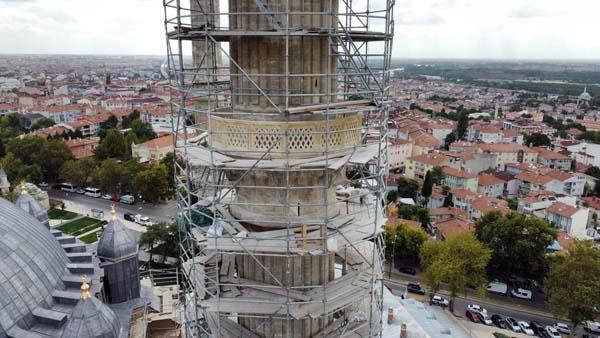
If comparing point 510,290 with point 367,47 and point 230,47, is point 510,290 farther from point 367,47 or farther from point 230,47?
point 230,47

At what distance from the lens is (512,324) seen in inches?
1201

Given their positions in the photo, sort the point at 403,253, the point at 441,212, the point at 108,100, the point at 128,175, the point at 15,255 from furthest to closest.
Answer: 1. the point at 108,100
2. the point at 128,175
3. the point at 441,212
4. the point at 403,253
5. the point at 15,255

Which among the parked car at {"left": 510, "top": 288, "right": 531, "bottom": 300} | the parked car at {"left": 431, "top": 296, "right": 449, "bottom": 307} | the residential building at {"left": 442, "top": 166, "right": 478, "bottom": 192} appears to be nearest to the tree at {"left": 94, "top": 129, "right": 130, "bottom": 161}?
the residential building at {"left": 442, "top": 166, "right": 478, "bottom": 192}

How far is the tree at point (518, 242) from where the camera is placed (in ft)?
115

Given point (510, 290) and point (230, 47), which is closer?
point (230, 47)

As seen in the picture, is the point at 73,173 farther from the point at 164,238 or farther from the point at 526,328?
the point at 526,328

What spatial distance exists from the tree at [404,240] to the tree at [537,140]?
5555 centimetres

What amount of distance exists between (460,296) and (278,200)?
Result: 2905cm

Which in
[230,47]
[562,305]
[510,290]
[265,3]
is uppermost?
[265,3]

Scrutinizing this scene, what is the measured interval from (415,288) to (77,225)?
101 ft

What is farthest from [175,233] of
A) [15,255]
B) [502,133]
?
[502,133]

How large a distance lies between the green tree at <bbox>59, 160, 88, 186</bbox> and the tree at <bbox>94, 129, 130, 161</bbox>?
8.89 m

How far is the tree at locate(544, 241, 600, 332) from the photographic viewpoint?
28359 millimetres

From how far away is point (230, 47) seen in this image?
10219mm
